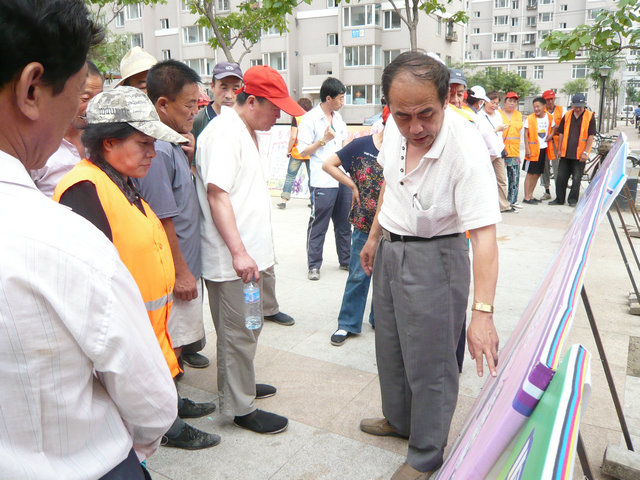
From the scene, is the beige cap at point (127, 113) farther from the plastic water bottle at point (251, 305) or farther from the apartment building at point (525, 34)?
the apartment building at point (525, 34)

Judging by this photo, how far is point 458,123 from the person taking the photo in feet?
7.36

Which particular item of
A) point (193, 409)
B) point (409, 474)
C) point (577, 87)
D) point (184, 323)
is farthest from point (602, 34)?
point (577, 87)

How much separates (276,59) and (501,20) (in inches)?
2147

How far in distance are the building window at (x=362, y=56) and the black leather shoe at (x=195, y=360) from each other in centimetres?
3800

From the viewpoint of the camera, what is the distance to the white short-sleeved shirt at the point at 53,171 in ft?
8.50

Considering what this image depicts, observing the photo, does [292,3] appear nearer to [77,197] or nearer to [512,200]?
[512,200]

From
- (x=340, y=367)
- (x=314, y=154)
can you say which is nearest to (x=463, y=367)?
(x=340, y=367)

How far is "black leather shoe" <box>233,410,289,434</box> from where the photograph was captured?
9.34 feet

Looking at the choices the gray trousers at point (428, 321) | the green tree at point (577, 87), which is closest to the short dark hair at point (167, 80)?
the gray trousers at point (428, 321)

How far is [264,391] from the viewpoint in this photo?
3.25 metres

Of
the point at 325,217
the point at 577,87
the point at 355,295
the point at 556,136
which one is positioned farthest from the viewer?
the point at 577,87

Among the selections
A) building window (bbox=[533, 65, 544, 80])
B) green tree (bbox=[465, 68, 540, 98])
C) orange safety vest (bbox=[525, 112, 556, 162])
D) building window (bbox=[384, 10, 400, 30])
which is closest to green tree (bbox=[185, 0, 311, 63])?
orange safety vest (bbox=[525, 112, 556, 162])

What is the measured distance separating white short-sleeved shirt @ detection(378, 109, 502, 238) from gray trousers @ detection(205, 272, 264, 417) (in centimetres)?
90

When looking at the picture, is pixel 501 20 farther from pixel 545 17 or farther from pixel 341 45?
pixel 341 45
